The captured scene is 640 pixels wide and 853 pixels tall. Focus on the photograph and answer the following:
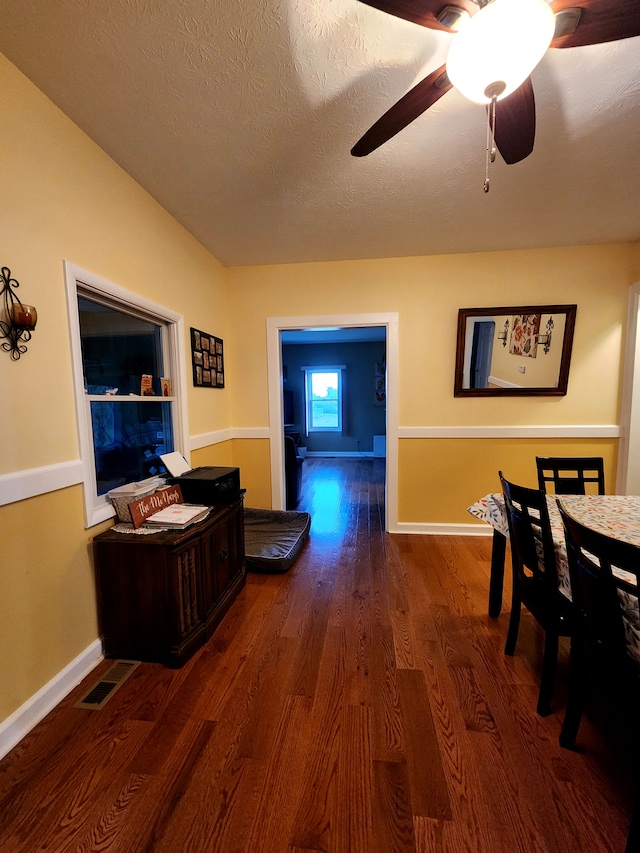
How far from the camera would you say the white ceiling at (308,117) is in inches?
43.9

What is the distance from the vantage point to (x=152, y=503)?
5.69ft

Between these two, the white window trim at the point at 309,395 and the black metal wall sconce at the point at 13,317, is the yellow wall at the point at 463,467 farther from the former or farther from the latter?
the white window trim at the point at 309,395

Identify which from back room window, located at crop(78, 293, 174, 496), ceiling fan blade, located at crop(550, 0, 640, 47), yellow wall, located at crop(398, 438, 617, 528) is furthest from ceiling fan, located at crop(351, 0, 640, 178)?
yellow wall, located at crop(398, 438, 617, 528)

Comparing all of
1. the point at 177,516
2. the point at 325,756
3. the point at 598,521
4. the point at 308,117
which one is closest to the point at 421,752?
the point at 325,756

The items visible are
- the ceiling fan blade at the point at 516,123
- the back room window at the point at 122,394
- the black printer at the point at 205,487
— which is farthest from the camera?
the black printer at the point at 205,487

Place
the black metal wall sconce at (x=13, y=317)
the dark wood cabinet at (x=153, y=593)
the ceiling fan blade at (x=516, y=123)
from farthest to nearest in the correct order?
1. the dark wood cabinet at (x=153, y=593)
2. the black metal wall sconce at (x=13, y=317)
3. the ceiling fan blade at (x=516, y=123)

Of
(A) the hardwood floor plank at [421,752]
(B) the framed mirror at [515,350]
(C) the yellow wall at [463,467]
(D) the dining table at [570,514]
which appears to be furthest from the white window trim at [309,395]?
(A) the hardwood floor plank at [421,752]

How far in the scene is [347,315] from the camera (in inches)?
119

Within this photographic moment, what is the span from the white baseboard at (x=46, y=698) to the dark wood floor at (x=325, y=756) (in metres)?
0.04

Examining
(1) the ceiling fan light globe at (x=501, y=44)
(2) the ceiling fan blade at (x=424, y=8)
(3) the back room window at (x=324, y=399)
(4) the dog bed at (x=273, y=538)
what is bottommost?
(4) the dog bed at (x=273, y=538)

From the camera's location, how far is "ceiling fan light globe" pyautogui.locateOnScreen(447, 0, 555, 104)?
0.84 metres

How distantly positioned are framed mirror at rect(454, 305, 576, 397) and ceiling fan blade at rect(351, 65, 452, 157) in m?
1.91

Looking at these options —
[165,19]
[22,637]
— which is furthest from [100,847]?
[165,19]

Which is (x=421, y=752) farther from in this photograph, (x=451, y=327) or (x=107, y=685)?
(x=451, y=327)
